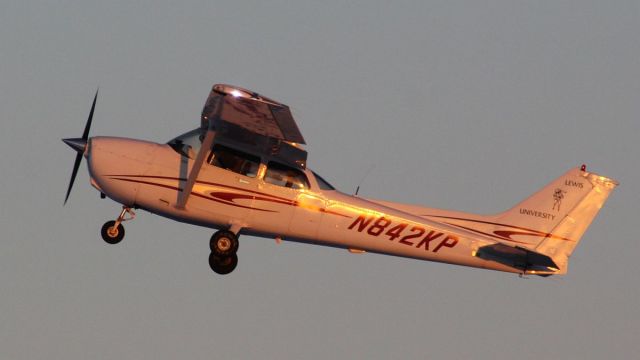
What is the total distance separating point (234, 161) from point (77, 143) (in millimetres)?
2720

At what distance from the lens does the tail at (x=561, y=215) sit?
1745 centimetres

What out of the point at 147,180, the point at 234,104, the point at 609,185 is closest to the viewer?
the point at 234,104

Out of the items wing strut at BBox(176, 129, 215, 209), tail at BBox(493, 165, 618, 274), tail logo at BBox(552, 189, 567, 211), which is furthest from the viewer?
tail logo at BBox(552, 189, 567, 211)

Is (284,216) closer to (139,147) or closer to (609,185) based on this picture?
(139,147)

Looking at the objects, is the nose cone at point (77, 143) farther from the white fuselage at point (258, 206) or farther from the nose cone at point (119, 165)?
the nose cone at point (119, 165)

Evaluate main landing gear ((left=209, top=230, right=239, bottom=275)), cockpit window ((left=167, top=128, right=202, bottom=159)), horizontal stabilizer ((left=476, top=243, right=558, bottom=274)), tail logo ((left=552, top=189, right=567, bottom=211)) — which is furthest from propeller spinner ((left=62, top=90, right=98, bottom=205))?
tail logo ((left=552, top=189, right=567, bottom=211))

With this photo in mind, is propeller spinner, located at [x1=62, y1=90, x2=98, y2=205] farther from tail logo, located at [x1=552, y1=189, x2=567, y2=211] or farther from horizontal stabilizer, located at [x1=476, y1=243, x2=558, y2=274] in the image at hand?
tail logo, located at [x1=552, y1=189, x2=567, y2=211]

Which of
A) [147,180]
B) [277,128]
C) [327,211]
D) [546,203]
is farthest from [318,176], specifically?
[546,203]

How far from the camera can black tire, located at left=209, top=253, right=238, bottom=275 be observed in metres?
16.6

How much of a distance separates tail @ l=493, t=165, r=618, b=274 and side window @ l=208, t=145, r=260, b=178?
178 inches

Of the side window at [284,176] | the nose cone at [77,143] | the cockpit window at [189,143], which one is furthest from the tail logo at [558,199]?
the nose cone at [77,143]

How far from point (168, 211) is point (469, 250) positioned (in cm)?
506

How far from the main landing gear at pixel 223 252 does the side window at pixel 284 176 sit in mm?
1125

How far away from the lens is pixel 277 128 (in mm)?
15430
